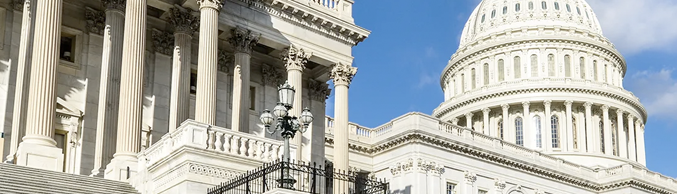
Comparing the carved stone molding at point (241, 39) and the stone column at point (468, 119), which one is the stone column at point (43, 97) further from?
the stone column at point (468, 119)

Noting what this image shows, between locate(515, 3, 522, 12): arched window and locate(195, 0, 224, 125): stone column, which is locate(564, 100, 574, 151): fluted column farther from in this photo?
locate(195, 0, 224, 125): stone column

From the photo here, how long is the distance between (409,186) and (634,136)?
4687 centimetres

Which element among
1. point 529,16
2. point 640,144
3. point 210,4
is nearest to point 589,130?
point 640,144

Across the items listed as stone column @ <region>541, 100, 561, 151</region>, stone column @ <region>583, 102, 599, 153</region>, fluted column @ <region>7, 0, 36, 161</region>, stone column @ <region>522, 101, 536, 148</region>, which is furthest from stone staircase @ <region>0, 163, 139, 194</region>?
stone column @ <region>583, 102, 599, 153</region>

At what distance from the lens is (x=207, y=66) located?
116ft

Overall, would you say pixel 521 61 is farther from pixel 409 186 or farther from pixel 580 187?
pixel 409 186

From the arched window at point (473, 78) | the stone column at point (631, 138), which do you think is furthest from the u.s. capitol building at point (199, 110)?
the arched window at point (473, 78)

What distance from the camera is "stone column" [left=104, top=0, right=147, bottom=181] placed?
30031mm

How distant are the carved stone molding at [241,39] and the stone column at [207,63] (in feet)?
10.5

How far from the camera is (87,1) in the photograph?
37.0m

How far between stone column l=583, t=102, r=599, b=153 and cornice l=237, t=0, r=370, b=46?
5308 cm

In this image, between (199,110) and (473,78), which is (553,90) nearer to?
(473,78)

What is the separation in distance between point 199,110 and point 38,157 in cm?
730

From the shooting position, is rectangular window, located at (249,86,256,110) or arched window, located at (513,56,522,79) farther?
arched window, located at (513,56,522,79)
